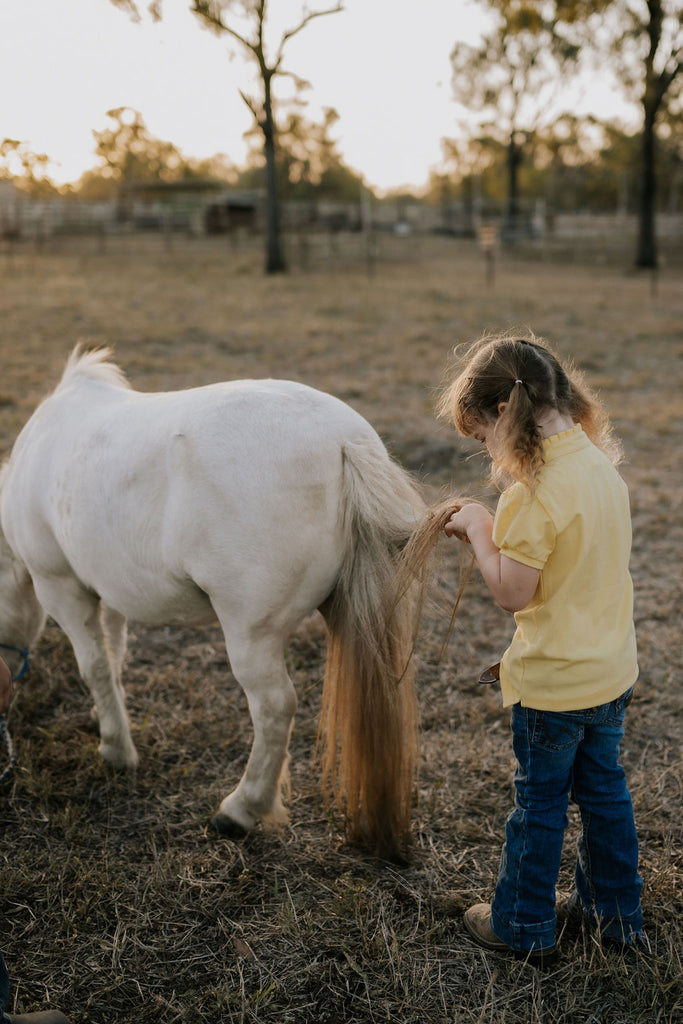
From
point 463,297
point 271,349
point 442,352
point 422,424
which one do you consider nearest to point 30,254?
point 463,297

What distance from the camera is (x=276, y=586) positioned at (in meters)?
2.22

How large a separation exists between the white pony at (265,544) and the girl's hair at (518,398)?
1.52ft

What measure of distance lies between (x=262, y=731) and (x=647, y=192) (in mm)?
22031

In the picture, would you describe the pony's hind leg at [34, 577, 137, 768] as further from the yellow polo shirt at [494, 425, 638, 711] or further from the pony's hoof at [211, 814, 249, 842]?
the yellow polo shirt at [494, 425, 638, 711]

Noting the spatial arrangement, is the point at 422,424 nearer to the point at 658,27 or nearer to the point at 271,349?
the point at 271,349

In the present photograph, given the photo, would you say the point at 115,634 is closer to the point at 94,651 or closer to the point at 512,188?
the point at 94,651

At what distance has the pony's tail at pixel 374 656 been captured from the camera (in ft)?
7.48

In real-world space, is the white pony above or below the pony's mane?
below

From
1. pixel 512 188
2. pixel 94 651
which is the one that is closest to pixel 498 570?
pixel 94 651

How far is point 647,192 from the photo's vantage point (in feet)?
67.8

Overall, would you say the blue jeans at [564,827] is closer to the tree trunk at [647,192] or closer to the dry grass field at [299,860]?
the dry grass field at [299,860]

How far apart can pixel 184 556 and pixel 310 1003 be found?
1.19 meters

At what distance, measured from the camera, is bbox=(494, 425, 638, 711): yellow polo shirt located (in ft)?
5.79

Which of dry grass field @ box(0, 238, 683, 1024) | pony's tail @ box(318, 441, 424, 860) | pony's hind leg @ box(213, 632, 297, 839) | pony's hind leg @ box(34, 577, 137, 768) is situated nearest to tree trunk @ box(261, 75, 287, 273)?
dry grass field @ box(0, 238, 683, 1024)
